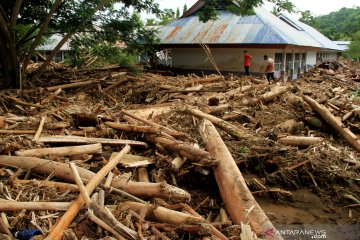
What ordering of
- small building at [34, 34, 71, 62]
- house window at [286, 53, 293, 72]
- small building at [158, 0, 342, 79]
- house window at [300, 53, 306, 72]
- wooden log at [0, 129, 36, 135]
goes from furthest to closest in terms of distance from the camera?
house window at [300, 53, 306, 72], house window at [286, 53, 293, 72], small building at [158, 0, 342, 79], small building at [34, 34, 71, 62], wooden log at [0, 129, 36, 135]

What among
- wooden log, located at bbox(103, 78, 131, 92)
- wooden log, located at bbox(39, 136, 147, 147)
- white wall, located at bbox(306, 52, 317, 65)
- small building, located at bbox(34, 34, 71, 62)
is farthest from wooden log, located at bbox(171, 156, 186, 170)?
white wall, located at bbox(306, 52, 317, 65)

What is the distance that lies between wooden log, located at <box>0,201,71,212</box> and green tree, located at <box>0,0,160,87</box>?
21.8 ft

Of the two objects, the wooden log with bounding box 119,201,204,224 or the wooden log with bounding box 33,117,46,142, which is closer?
the wooden log with bounding box 119,201,204,224

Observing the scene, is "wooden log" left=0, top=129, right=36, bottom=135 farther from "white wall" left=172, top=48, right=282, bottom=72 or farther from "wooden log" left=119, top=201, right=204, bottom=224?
"white wall" left=172, top=48, right=282, bottom=72

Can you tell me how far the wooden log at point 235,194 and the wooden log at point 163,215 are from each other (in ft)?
1.88

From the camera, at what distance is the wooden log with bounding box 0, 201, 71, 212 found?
316cm

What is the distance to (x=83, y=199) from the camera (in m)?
3.16

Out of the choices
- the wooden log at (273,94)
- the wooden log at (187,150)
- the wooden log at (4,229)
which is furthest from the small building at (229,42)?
the wooden log at (4,229)

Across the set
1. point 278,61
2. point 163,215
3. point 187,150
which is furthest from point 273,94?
point 278,61

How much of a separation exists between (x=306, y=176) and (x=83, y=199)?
3.48 m

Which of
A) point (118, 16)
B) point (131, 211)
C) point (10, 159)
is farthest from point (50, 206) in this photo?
point (118, 16)

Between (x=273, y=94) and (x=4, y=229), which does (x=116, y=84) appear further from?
(x=4, y=229)

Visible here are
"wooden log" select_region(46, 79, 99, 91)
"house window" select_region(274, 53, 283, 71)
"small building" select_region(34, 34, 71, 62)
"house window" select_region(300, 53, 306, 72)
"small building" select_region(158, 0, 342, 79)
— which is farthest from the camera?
"house window" select_region(300, 53, 306, 72)

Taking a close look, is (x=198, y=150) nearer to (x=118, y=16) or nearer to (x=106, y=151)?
(x=106, y=151)
